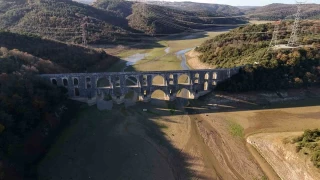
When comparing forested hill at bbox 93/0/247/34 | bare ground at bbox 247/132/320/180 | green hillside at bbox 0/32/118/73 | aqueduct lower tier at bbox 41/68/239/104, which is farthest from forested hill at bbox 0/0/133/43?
bare ground at bbox 247/132/320/180

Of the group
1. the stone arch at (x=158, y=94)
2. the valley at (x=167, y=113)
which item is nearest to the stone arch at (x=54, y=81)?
the valley at (x=167, y=113)

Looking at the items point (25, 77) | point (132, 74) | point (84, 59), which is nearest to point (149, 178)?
point (132, 74)

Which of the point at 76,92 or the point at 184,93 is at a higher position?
the point at 76,92

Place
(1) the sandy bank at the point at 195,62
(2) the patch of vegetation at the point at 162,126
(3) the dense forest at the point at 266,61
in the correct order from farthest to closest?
(1) the sandy bank at the point at 195,62, (3) the dense forest at the point at 266,61, (2) the patch of vegetation at the point at 162,126

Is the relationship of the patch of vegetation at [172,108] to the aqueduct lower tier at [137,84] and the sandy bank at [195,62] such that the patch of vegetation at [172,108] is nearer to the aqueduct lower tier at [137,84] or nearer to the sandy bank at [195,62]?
the aqueduct lower tier at [137,84]

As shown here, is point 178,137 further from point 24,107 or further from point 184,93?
point 24,107

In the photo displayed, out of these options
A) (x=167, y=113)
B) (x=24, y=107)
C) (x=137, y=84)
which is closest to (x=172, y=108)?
(x=167, y=113)
